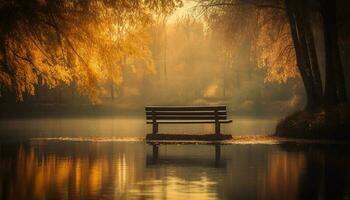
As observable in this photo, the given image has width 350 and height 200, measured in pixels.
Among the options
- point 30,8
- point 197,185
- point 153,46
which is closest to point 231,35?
point 30,8

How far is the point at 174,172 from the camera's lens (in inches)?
697

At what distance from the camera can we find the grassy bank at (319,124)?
90.7 ft

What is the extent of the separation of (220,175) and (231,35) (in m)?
17.8

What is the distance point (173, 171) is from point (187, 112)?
1165 centimetres

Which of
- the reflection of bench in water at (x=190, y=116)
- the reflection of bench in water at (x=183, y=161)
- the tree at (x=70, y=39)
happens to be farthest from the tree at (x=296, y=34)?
the reflection of bench in water at (x=183, y=161)

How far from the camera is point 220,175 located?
672 inches

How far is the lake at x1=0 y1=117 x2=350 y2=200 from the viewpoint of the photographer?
45.5 feet

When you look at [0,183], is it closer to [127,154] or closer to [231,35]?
[127,154]

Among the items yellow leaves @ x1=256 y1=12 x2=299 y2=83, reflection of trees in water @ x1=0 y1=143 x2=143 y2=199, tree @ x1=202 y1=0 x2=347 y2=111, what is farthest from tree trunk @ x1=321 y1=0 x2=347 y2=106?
reflection of trees in water @ x1=0 y1=143 x2=143 y2=199

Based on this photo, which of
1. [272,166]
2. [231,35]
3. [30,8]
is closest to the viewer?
[272,166]

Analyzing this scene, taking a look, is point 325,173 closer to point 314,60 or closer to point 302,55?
point 314,60

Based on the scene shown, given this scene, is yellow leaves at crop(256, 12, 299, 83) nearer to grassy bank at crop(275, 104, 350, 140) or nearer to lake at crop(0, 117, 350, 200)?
grassy bank at crop(275, 104, 350, 140)

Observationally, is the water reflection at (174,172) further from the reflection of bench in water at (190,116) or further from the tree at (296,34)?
the tree at (296,34)

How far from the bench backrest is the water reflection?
3.01 meters
